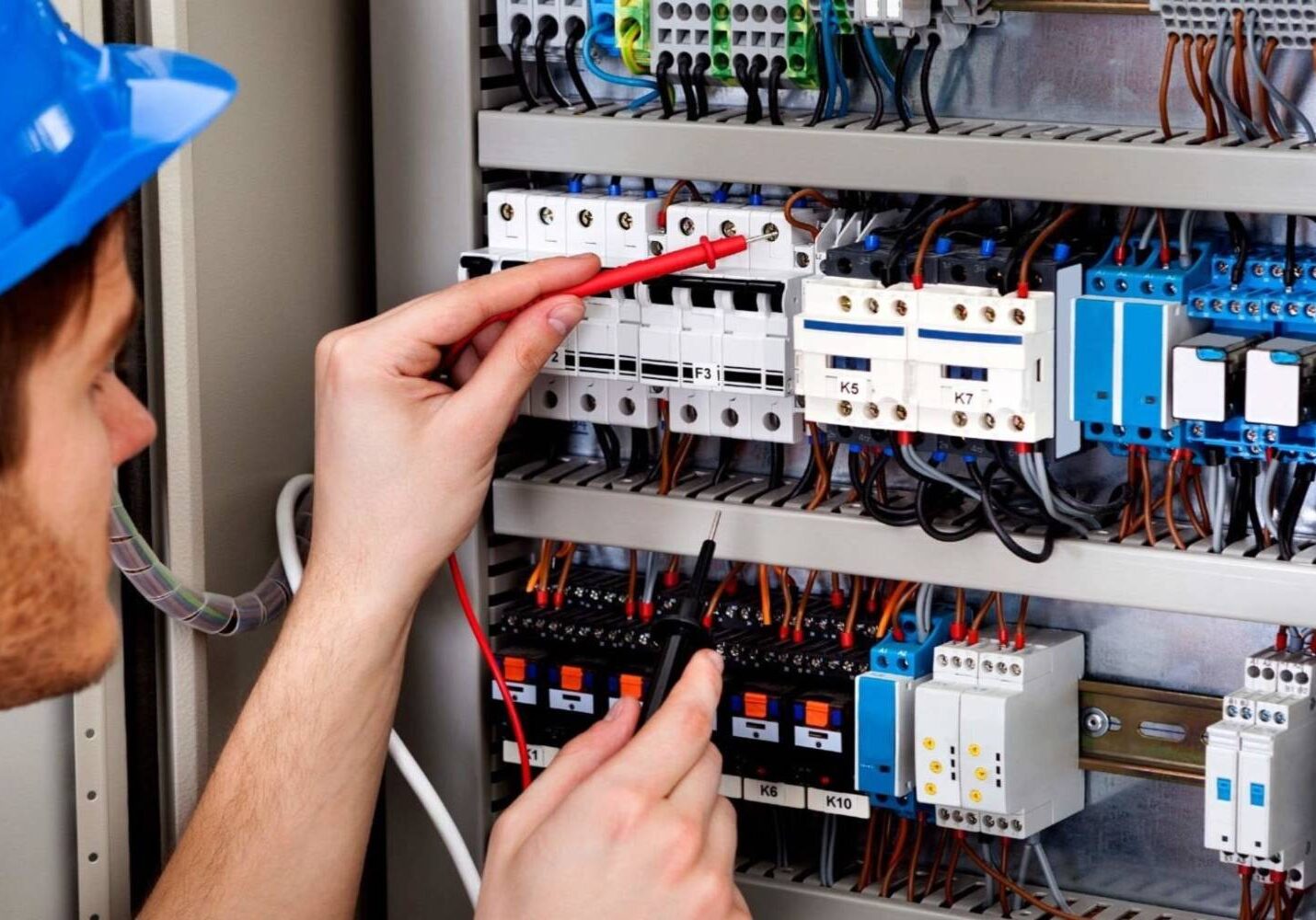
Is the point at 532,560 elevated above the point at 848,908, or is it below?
above

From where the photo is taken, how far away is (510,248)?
66.6 inches

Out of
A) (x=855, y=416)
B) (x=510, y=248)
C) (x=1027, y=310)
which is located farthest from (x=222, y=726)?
(x=1027, y=310)

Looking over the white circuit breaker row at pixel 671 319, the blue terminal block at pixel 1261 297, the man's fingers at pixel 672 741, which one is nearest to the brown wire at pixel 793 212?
the white circuit breaker row at pixel 671 319

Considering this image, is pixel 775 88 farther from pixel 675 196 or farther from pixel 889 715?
pixel 889 715

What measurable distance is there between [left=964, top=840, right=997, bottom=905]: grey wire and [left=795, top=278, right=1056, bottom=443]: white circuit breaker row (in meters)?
0.42

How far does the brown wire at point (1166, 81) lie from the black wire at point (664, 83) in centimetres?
41

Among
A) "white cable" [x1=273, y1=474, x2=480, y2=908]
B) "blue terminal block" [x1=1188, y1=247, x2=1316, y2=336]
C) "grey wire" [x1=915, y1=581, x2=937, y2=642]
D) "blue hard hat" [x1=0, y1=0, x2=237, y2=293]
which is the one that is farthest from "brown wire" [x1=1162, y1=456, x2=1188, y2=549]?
"blue hard hat" [x1=0, y1=0, x2=237, y2=293]

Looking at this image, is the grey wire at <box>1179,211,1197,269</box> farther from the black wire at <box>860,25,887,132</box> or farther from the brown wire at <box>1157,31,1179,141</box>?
the black wire at <box>860,25,887,132</box>

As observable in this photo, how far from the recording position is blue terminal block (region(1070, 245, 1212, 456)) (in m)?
1.45

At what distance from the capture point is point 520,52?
1.69 m

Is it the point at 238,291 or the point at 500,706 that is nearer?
the point at 238,291

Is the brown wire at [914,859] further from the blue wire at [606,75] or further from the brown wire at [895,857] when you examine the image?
the blue wire at [606,75]

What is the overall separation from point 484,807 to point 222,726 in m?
0.26

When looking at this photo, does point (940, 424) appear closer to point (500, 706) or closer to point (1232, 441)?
point (1232, 441)
